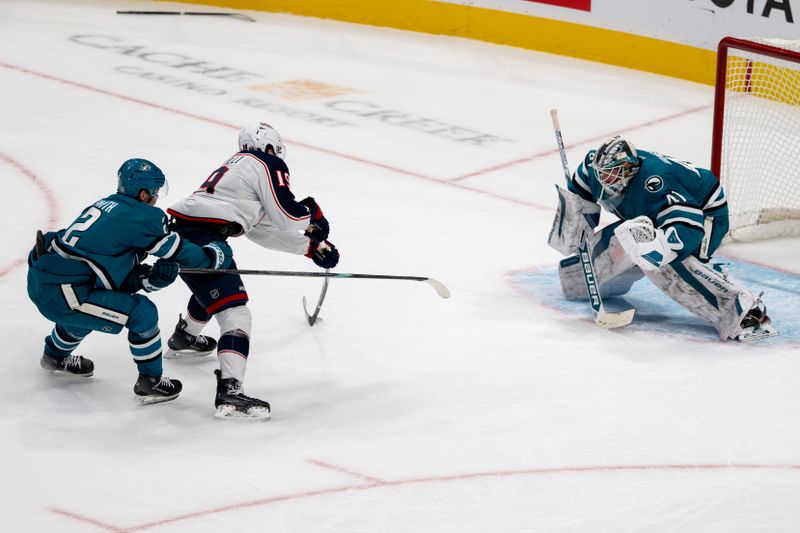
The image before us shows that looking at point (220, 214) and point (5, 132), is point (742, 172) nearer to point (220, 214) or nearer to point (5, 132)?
point (220, 214)

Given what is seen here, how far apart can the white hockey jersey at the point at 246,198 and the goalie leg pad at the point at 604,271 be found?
4.26 feet

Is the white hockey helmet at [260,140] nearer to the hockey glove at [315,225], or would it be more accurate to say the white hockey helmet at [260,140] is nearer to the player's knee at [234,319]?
the hockey glove at [315,225]

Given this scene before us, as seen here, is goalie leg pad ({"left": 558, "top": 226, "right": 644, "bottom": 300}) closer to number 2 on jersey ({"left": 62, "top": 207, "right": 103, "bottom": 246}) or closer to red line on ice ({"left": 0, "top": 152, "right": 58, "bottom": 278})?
number 2 on jersey ({"left": 62, "top": 207, "right": 103, "bottom": 246})

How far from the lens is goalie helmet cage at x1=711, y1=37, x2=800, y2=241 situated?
21.9 feet

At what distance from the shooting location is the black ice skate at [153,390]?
4.67m

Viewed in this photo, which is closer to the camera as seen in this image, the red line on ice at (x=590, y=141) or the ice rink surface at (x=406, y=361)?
the ice rink surface at (x=406, y=361)

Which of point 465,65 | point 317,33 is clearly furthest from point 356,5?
point 465,65

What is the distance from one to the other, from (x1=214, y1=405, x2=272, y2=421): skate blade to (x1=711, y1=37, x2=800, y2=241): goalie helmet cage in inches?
118

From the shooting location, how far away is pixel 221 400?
15.0 feet

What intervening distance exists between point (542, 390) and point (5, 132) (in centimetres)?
436

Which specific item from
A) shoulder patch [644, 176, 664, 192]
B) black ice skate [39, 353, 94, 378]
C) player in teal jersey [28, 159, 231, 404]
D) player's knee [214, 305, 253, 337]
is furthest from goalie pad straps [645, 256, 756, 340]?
black ice skate [39, 353, 94, 378]

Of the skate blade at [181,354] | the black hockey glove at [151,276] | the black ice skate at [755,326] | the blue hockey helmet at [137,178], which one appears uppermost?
the blue hockey helmet at [137,178]

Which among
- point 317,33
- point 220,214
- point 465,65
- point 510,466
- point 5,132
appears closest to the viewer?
point 510,466

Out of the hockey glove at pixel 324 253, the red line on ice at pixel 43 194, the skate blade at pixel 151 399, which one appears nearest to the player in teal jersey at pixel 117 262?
the skate blade at pixel 151 399
